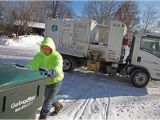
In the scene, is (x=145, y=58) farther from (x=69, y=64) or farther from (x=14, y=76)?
(x=14, y=76)

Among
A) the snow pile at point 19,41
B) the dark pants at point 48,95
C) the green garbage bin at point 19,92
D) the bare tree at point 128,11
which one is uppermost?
the bare tree at point 128,11

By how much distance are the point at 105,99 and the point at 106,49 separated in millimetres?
4086

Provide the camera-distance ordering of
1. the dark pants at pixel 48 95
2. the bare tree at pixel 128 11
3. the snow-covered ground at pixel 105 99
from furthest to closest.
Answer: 1. the bare tree at pixel 128 11
2. the snow-covered ground at pixel 105 99
3. the dark pants at pixel 48 95

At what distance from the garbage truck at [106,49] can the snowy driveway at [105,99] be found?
1.67 feet

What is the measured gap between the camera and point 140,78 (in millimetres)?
12102

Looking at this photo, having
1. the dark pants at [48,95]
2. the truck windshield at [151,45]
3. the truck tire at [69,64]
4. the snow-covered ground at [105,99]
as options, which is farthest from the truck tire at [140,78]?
the dark pants at [48,95]

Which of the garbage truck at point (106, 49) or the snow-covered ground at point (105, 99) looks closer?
the snow-covered ground at point (105, 99)

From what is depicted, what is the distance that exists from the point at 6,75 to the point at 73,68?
10.1 meters

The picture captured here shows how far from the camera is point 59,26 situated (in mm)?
13688

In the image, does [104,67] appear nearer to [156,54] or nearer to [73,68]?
[73,68]

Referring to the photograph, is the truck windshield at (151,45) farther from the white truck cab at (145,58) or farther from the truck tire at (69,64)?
the truck tire at (69,64)

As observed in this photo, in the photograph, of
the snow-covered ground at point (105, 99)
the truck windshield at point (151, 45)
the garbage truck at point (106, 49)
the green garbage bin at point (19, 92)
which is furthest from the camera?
the garbage truck at point (106, 49)

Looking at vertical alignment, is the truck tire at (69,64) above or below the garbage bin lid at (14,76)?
below

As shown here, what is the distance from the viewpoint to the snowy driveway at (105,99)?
23.7 feet
